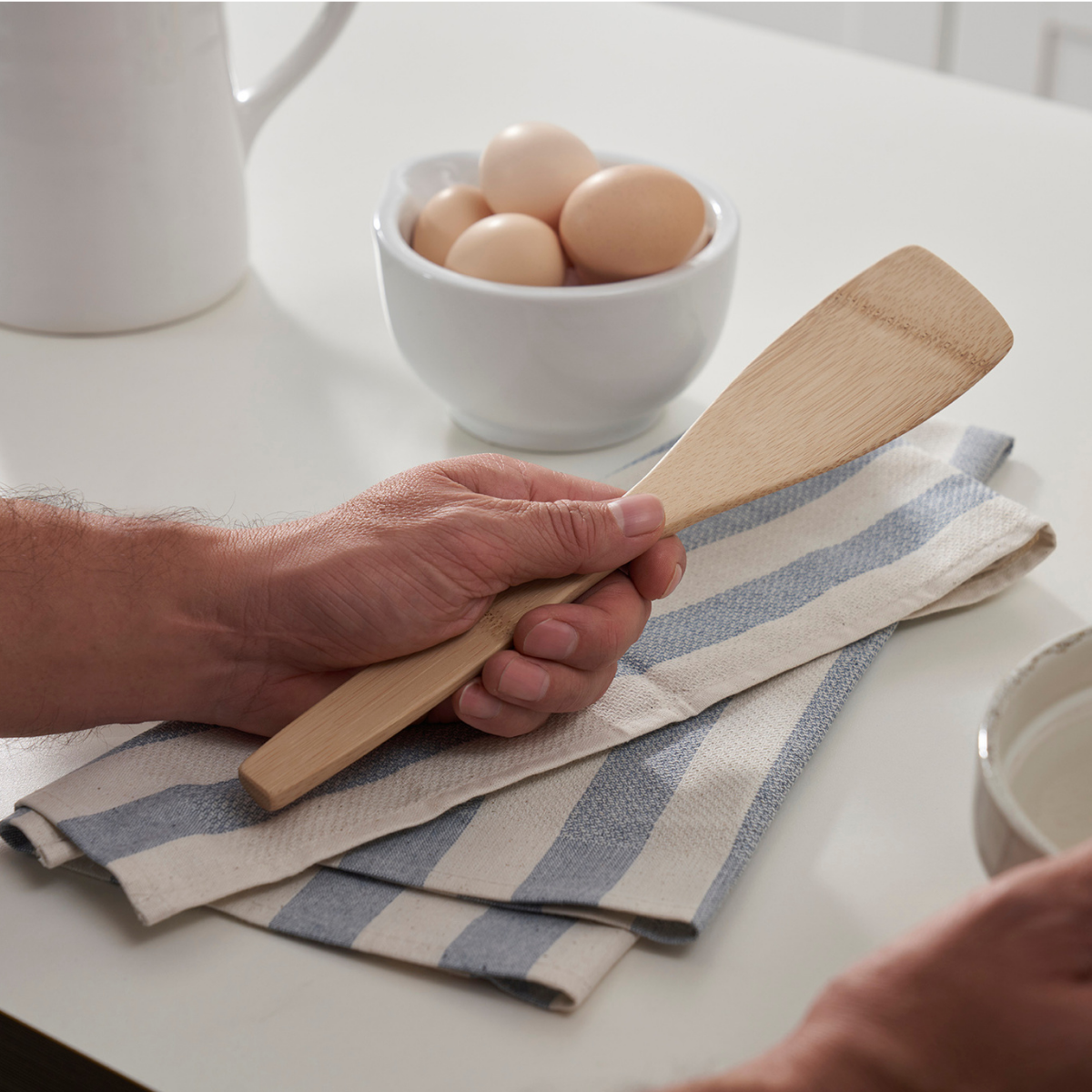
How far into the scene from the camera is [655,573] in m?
0.49

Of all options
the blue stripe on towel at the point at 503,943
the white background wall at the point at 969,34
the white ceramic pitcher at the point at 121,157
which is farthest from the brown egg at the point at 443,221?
the white background wall at the point at 969,34

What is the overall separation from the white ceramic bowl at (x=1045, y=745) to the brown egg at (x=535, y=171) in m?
0.41

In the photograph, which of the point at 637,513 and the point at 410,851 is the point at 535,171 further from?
the point at 410,851

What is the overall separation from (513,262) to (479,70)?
0.70 metres

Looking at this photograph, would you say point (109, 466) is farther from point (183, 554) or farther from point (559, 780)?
point (559, 780)

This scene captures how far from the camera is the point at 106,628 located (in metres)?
0.45

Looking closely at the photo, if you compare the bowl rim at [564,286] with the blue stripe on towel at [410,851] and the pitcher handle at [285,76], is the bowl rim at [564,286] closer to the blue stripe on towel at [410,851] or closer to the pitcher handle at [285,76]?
the pitcher handle at [285,76]

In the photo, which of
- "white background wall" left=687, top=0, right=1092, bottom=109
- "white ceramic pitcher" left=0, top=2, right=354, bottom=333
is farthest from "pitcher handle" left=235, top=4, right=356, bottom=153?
"white background wall" left=687, top=0, right=1092, bottom=109

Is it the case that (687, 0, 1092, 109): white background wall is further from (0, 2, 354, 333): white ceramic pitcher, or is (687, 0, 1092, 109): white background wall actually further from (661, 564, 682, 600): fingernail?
(661, 564, 682, 600): fingernail

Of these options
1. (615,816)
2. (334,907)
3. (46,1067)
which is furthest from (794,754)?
(46,1067)

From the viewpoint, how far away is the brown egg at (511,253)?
59 centimetres

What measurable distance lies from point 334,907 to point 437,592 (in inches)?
4.9

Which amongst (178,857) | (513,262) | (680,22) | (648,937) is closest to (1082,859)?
(648,937)

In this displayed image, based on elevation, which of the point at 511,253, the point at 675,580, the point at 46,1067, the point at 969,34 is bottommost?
the point at 46,1067
